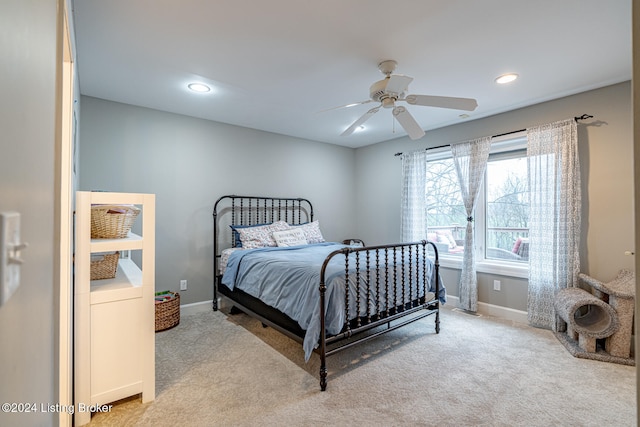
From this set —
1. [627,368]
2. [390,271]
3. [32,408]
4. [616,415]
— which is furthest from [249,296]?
[627,368]

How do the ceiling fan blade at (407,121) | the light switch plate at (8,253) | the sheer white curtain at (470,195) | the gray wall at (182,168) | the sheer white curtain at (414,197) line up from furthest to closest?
the sheer white curtain at (414,197) < the sheer white curtain at (470,195) < the gray wall at (182,168) < the ceiling fan blade at (407,121) < the light switch plate at (8,253)

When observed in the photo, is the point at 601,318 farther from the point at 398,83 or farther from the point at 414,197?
the point at 398,83

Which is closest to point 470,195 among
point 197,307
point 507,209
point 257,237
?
point 507,209

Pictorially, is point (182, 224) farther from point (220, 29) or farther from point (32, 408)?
point (32, 408)

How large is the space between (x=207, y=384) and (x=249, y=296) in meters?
0.99

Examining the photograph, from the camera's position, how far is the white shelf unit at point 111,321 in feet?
5.76

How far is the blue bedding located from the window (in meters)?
1.19

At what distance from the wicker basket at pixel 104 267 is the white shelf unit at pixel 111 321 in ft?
0.13

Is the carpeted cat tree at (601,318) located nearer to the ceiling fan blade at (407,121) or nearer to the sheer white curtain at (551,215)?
the sheer white curtain at (551,215)

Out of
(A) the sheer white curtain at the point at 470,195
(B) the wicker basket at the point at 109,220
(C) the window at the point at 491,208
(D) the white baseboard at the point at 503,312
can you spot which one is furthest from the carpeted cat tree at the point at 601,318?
(B) the wicker basket at the point at 109,220

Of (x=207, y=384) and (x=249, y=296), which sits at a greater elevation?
(x=249, y=296)

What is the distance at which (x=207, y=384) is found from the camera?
2.19 metres

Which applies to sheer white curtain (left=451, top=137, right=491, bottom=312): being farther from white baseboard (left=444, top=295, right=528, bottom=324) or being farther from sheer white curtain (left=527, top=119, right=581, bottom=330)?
sheer white curtain (left=527, top=119, right=581, bottom=330)

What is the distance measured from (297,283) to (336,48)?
→ 6.09 ft
